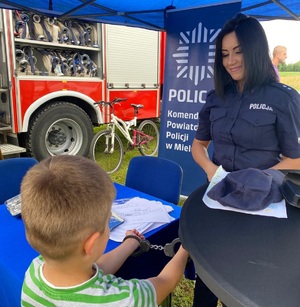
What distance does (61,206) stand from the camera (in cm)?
74

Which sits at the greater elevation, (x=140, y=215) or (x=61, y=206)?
(x=61, y=206)

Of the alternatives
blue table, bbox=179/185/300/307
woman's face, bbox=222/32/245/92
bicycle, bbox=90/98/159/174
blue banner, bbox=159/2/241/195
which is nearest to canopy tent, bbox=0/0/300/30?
blue banner, bbox=159/2/241/195

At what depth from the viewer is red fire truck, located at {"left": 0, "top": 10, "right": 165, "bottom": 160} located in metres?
4.14

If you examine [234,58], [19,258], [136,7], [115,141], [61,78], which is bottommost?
[115,141]

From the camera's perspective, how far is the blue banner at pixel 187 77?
10.4 ft

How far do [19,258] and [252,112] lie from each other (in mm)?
1265

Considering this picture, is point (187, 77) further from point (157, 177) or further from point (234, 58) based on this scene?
point (234, 58)

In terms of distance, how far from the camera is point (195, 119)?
11.2ft

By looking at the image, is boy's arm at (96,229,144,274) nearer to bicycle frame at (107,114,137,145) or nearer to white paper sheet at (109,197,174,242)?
white paper sheet at (109,197,174,242)

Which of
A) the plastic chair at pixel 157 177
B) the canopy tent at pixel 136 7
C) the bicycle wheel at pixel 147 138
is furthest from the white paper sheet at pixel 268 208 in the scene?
the bicycle wheel at pixel 147 138

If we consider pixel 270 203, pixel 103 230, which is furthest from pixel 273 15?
pixel 103 230

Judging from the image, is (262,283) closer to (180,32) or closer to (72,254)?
(72,254)

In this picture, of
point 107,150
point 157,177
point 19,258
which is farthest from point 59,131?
point 19,258

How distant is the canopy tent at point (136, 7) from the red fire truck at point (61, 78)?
1.04m
